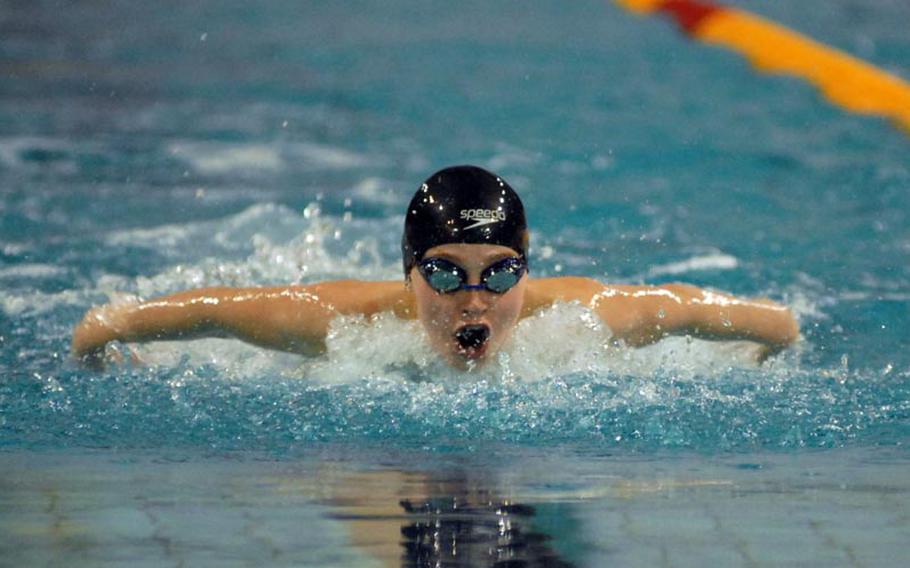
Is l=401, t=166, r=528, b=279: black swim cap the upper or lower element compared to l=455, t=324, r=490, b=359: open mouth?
upper

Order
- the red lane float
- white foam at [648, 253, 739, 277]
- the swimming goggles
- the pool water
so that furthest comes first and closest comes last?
the red lane float < white foam at [648, 253, 739, 277] < the swimming goggles < the pool water

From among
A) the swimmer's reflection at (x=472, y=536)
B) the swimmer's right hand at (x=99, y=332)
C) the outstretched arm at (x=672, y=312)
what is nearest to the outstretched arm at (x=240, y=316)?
the swimmer's right hand at (x=99, y=332)

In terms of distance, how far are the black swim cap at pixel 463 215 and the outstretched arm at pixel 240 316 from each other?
22 cm

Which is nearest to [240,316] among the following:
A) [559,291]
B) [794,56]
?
[559,291]

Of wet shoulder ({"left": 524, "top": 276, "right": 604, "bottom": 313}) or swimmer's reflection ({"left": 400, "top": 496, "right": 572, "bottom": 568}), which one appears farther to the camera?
wet shoulder ({"left": 524, "top": 276, "right": 604, "bottom": 313})

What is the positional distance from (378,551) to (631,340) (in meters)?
1.78

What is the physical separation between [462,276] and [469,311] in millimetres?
86

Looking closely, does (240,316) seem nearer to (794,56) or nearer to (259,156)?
(259,156)

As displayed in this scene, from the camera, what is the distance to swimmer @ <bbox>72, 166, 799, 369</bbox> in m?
3.60

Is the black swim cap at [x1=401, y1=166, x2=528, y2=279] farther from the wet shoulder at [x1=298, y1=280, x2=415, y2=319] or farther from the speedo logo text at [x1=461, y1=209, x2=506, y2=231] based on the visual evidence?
the wet shoulder at [x1=298, y1=280, x2=415, y2=319]

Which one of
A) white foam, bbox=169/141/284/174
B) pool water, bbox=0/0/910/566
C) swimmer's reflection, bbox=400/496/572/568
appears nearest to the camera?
swimmer's reflection, bbox=400/496/572/568

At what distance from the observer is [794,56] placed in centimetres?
955

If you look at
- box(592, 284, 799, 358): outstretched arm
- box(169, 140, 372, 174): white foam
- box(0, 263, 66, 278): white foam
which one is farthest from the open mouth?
box(169, 140, 372, 174): white foam

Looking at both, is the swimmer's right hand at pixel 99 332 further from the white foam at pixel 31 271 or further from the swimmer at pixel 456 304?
the white foam at pixel 31 271
